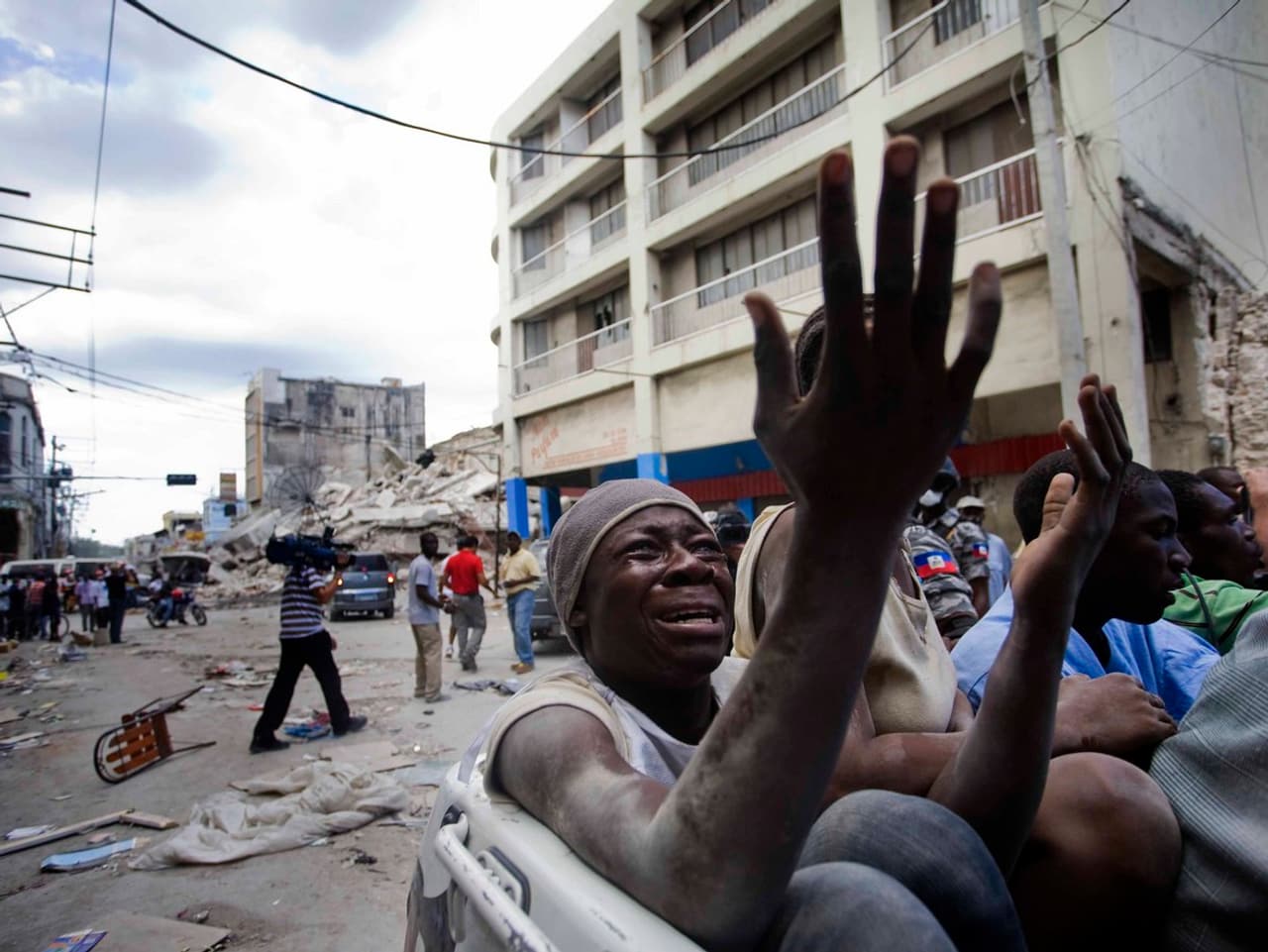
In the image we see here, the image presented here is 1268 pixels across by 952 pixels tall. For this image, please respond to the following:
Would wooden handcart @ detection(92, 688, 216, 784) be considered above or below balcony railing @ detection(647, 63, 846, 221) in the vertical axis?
below

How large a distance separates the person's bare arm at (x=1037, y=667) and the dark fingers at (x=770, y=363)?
2.06 ft

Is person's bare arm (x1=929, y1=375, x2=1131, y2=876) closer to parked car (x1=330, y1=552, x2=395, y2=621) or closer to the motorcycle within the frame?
parked car (x1=330, y1=552, x2=395, y2=621)

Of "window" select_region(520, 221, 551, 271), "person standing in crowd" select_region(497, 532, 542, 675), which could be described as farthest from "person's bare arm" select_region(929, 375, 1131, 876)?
"window" select_region(520, 221, 551, 271)

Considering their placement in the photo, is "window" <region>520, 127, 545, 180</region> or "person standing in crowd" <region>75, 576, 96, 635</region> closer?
"person standing in crowd" <region>75, 576, 96, 635</region>

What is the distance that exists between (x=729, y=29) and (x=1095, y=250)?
9.43 metres

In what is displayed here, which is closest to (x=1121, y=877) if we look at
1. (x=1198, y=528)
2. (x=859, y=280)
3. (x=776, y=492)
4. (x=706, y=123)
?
(x=859, y=280)

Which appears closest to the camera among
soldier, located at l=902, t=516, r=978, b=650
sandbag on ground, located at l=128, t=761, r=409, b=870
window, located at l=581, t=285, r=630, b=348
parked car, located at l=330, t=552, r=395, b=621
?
soldier, located at l=902, t=516, r=978, b=650

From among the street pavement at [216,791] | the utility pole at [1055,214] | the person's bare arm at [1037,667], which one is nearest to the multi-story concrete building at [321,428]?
the street pavement at [216,791]

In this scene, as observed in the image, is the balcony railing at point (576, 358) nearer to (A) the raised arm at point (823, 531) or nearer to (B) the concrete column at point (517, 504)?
(B) the concrete column at point (517, 504)

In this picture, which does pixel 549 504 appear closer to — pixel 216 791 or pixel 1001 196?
pixel 1001 196

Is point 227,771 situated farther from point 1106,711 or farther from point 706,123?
point 706,123

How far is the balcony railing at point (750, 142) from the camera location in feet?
41.7

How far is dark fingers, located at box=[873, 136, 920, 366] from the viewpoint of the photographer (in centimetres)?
63

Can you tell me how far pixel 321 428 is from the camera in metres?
51.2
